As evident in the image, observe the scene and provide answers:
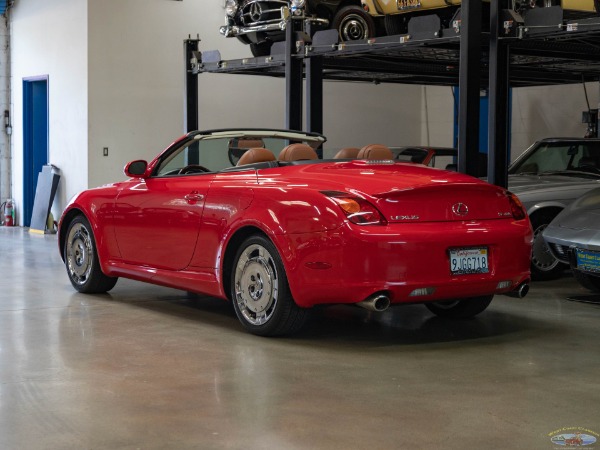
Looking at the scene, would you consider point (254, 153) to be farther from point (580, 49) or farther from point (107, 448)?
point (580, 49)

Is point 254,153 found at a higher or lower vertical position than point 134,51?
lower

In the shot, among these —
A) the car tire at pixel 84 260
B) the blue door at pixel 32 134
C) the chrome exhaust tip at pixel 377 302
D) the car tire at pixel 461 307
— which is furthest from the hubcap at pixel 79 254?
the blue door at pixel 32 134

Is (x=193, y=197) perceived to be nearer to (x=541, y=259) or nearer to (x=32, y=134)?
(x=541, y=259)

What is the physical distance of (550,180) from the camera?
31.5 ft

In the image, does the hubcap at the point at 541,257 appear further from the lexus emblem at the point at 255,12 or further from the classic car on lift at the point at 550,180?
the lexus emblem at the point at 255,12

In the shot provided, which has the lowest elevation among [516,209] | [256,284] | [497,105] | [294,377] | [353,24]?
[294,377]

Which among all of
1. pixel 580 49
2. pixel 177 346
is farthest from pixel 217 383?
pixel 580 49

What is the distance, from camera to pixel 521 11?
875cm

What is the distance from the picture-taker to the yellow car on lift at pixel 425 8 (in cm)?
874

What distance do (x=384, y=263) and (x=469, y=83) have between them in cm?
348

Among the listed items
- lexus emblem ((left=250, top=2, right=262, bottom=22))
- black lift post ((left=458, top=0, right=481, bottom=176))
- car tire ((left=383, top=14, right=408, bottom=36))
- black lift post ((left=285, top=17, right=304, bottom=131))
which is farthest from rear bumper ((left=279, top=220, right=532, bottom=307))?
lexus emblem ((left=250, top=2, right=262, bottom=22))

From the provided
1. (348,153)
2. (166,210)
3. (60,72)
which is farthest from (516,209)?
(60,72)

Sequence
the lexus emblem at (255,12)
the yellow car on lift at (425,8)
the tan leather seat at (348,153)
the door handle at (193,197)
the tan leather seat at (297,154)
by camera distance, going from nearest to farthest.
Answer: the door handle at (193,197) < the tan leather seat at (297,154) < the tan leather seat at (348,153) < the yellow car on lift at (425,8) < the lexus emblem at (255,12)

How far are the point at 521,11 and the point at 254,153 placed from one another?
323 centimetres
